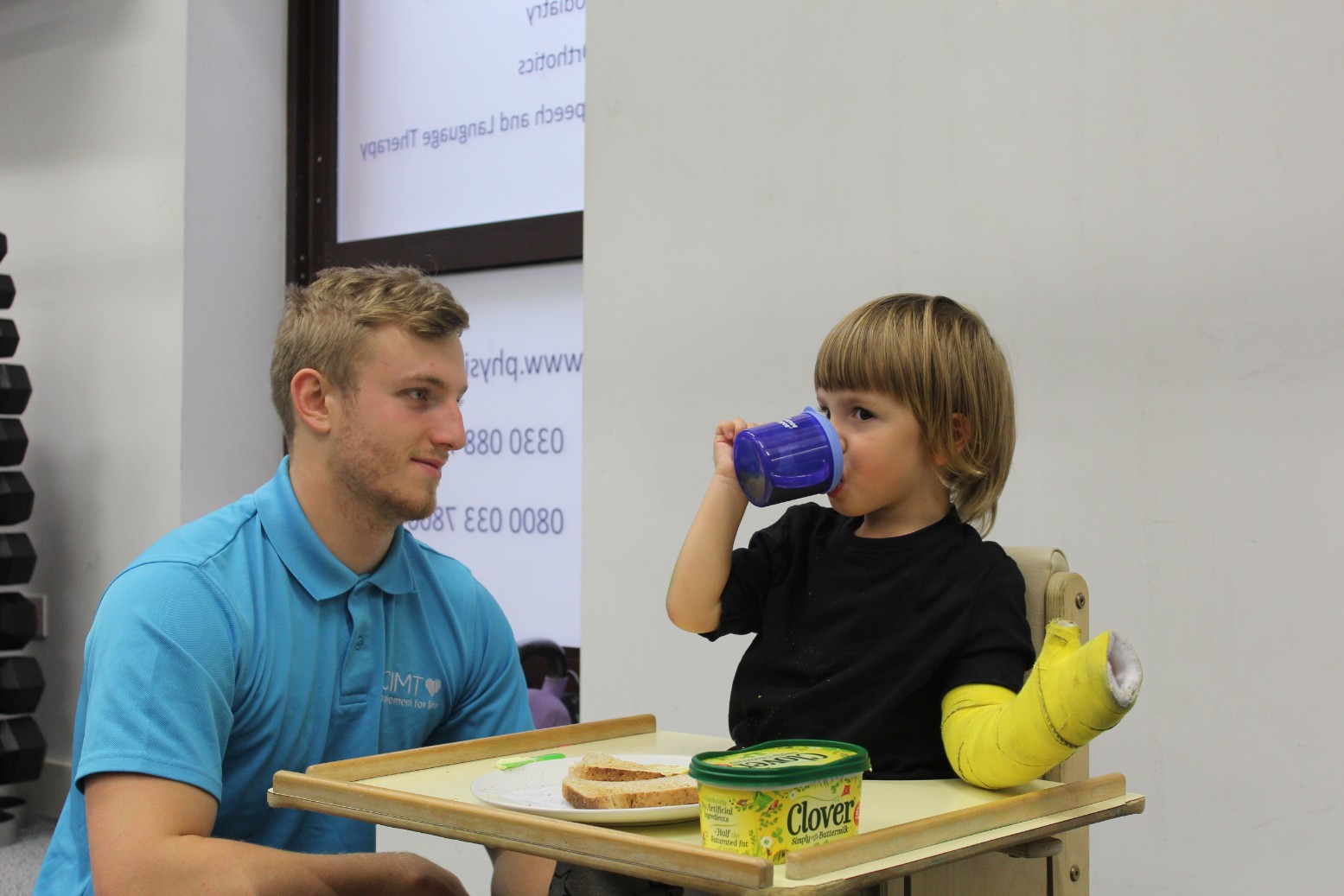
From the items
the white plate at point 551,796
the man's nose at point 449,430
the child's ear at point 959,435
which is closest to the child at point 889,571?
the child's ear at point 959,435

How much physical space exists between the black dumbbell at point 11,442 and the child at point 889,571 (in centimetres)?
243

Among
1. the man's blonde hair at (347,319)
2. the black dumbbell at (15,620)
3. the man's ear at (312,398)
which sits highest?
the man's blonde hair at (347,319)

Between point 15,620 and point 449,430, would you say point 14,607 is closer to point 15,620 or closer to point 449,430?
point 15,620

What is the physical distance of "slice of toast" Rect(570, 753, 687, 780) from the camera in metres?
1.03

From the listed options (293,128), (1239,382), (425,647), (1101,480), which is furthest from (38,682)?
(1239,382)

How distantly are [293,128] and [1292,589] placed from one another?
2.79m

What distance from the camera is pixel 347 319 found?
1592 mm

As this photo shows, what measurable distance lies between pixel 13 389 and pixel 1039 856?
2.86 m

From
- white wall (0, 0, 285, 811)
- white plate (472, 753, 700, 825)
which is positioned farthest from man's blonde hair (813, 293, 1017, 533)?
white wall (0, 0, 285, 811)

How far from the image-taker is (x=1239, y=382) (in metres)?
1.62

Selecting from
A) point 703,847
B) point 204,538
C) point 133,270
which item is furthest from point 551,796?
point 133,270

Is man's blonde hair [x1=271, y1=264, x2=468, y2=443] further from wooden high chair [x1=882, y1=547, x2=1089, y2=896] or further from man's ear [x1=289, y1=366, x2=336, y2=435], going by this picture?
wooden high chair [x1=882, y1=547, x2=1089, y2=896]

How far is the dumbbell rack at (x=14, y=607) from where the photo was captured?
119 inches

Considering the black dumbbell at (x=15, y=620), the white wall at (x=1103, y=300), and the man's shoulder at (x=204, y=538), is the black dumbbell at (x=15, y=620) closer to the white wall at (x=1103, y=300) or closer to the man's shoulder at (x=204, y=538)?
the white wall at (x=1103, y=300)
